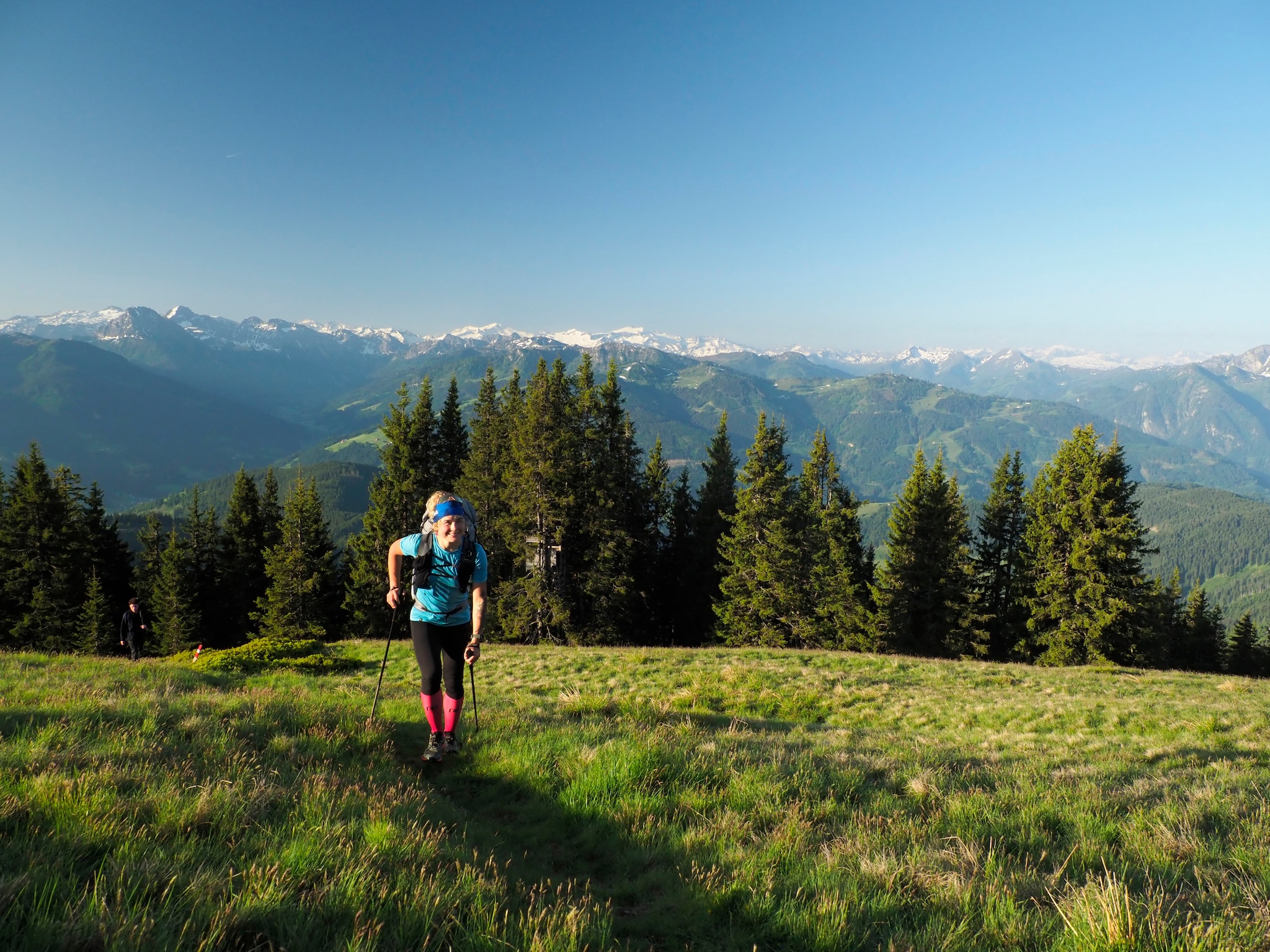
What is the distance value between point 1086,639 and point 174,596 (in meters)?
53.5

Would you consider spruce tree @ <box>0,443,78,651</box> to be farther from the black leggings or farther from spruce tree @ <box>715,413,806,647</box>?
the black leggings

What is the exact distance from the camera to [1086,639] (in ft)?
98.3

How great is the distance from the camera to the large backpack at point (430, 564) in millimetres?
6469

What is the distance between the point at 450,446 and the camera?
35875 mm

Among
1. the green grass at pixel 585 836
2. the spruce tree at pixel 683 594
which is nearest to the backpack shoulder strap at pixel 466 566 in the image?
the green grass at pixel 585 836

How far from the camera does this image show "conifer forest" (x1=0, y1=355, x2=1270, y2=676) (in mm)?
30250

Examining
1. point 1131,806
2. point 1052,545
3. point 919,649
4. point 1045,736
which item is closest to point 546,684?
point 1045,736

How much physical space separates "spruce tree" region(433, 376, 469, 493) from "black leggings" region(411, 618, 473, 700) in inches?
1142

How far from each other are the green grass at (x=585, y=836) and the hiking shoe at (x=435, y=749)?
117 mm

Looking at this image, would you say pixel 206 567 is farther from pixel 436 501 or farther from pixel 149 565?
pixel 436 501

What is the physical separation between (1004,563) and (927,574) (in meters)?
6.88

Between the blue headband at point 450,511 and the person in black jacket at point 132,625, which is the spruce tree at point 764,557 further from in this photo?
the person in black jacket at point 132,625

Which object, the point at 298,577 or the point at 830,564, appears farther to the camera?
the point at 830,564

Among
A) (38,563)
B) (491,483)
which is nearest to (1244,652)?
(491,483)
